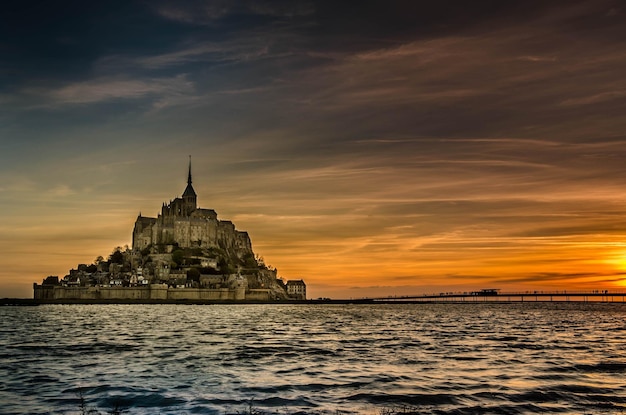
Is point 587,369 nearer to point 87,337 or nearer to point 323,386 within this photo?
point 323,386

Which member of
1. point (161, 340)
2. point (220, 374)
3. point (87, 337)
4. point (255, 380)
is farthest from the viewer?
point (87, 337)

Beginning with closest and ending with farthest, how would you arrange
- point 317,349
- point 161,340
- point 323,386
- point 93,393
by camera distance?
1. point 93,393
2. point 323,386
3. point 317,349
4. point 161,340

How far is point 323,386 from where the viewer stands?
25.0 metres

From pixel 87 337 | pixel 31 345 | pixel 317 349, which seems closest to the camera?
pixel 317 349

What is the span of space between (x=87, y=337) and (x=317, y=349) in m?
22.7

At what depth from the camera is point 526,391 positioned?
23766mm

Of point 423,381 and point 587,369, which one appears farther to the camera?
point 587,369

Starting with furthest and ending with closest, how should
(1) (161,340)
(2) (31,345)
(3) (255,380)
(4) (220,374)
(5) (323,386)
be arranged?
(1) (161,340), (2) (31,345), (4) (220,374), (3) (255,380), (5) (323,386)

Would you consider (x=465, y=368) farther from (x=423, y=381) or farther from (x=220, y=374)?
(x=220, y=374)

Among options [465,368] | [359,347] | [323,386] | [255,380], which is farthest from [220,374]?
[359,347]

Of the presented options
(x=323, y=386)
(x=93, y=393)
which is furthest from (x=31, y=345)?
(x=323, y=386)

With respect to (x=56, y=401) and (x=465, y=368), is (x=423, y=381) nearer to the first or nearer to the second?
(x=465, y=368)

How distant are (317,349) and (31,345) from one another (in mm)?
20573

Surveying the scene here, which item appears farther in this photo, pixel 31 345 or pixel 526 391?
pixel 31 345
